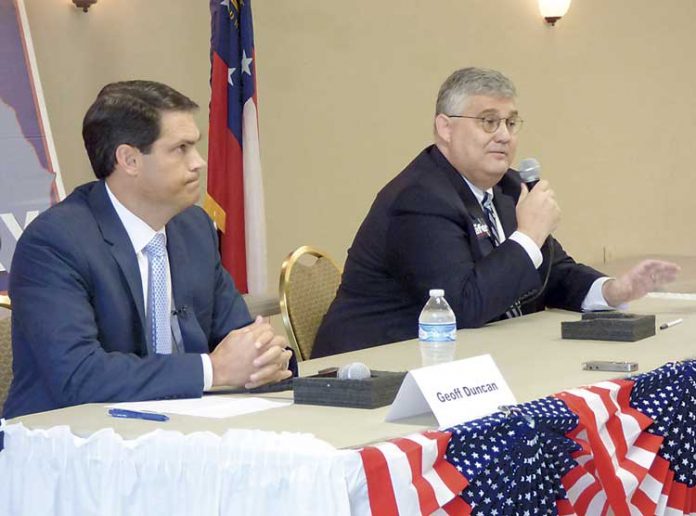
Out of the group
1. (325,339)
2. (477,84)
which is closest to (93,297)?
(325,339)

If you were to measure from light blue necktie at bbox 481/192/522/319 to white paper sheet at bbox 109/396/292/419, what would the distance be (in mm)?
1488

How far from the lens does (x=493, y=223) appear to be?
3.78 metres

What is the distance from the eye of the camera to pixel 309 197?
19.6 feet

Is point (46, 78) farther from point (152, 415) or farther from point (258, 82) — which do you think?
point (152, 415)

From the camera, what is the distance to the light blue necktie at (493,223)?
373cm

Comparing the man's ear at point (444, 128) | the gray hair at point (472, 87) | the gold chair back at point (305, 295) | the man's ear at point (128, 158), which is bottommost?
the gold chair back at point (305, 295)

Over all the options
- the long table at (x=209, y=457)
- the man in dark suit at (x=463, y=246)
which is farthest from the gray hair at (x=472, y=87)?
the long table at (x=209, y=457)

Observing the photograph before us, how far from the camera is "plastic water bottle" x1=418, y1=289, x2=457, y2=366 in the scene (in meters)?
3.01

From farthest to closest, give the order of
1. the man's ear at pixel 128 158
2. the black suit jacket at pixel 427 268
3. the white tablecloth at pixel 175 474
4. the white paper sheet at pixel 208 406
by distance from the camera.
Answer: the black suit jacket at pixel 427 268
the man's ear at pixel 128 158
the white paper sheet at pixel 208 406
the white tablecloth at pixel 175 474

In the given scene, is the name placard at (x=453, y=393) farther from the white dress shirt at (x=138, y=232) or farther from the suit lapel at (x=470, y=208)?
the suit lapel at (x=470, y=208)

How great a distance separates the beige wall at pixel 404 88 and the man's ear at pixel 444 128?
5.56 ft

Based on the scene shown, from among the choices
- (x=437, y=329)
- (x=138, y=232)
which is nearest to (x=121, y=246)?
(x=138, y=232)

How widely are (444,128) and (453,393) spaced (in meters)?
1.77

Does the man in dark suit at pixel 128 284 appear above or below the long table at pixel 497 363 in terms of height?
above
